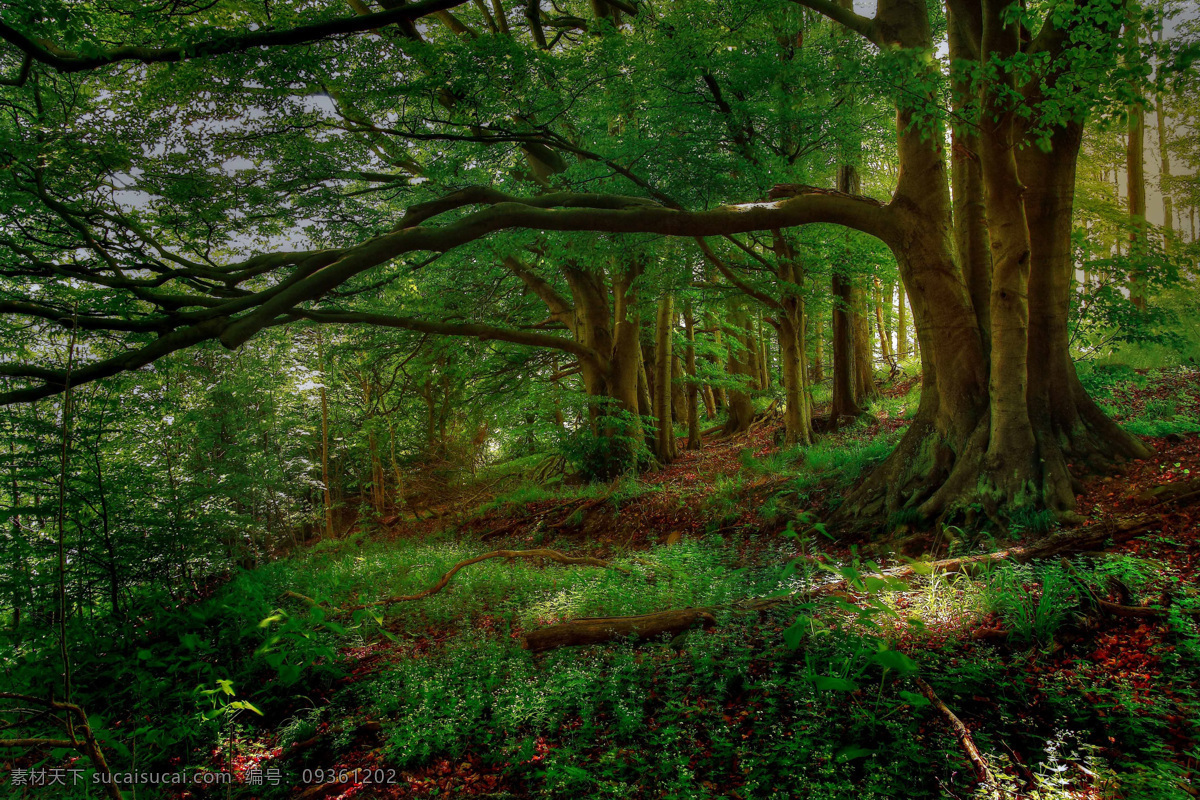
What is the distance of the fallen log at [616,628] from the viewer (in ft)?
12.4

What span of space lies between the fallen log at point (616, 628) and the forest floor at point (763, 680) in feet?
0.23

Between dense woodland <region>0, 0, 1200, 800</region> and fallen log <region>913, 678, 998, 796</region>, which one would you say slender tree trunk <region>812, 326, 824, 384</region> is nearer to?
dense woodland <region>0, 0, 1200, 800</region>

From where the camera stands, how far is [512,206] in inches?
214

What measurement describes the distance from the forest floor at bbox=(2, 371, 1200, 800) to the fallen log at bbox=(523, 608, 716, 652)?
71mm

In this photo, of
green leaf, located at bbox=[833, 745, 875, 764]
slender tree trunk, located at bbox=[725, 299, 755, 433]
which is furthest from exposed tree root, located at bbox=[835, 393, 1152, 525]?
slender tree trunk, located at bbox=[725, 299, 755, 433]

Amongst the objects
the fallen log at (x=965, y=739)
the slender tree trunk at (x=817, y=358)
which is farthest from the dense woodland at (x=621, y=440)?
the slender tree trunk at (x=817, y=358)

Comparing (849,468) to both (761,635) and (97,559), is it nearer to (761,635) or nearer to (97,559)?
(761,635)

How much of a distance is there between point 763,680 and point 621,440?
8.22 m

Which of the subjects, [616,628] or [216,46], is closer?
[616,628]

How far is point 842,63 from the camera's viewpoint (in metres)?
6.54

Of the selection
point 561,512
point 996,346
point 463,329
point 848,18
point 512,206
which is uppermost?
point 848,18

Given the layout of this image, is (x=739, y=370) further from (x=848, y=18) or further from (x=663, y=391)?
(x=848, y=18)

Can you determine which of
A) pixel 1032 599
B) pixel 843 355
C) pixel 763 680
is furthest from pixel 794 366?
pixel 763 680

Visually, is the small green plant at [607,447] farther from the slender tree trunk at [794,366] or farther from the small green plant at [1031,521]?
the small green plant at [1031,521]
